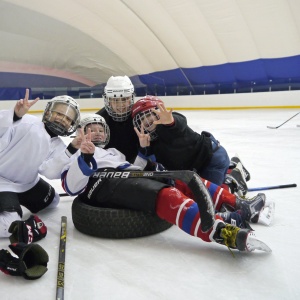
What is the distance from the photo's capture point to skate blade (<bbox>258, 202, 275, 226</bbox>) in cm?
188

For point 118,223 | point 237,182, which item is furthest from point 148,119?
point 237,182

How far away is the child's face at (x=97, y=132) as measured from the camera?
2.03 meters

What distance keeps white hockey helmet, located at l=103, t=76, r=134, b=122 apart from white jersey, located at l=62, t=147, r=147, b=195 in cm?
20

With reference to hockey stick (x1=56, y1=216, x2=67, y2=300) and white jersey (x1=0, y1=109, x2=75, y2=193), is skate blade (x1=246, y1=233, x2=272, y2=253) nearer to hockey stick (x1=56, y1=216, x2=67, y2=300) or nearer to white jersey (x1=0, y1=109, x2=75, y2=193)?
hockey stick (x1=56, y1=216, x2=67, y2=300)

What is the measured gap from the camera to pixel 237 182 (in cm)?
238

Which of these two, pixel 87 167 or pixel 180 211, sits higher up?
pixel 87 167

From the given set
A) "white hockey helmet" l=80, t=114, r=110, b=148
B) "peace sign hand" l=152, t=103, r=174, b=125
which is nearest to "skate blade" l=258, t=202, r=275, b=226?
"peace sign hand" l=152, t=103, r=174, b=125

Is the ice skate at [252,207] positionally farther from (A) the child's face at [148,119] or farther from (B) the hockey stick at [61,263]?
(B) the hockey stick at [61,263]

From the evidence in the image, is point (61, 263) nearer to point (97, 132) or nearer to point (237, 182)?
point (97, 132)

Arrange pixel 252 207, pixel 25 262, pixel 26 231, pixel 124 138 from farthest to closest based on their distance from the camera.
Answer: pixel 124 138, pixel 252 207, pixel 26 231, pixel 25 262

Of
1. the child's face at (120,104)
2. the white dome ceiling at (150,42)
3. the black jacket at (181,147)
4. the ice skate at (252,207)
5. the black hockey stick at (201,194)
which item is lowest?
the ice skate at (252,207)

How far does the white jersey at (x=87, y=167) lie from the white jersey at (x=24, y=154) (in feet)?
0.36

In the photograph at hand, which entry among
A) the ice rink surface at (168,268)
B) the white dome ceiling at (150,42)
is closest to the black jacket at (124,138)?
the ice rink surface at (168,268)

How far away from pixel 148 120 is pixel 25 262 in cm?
94
